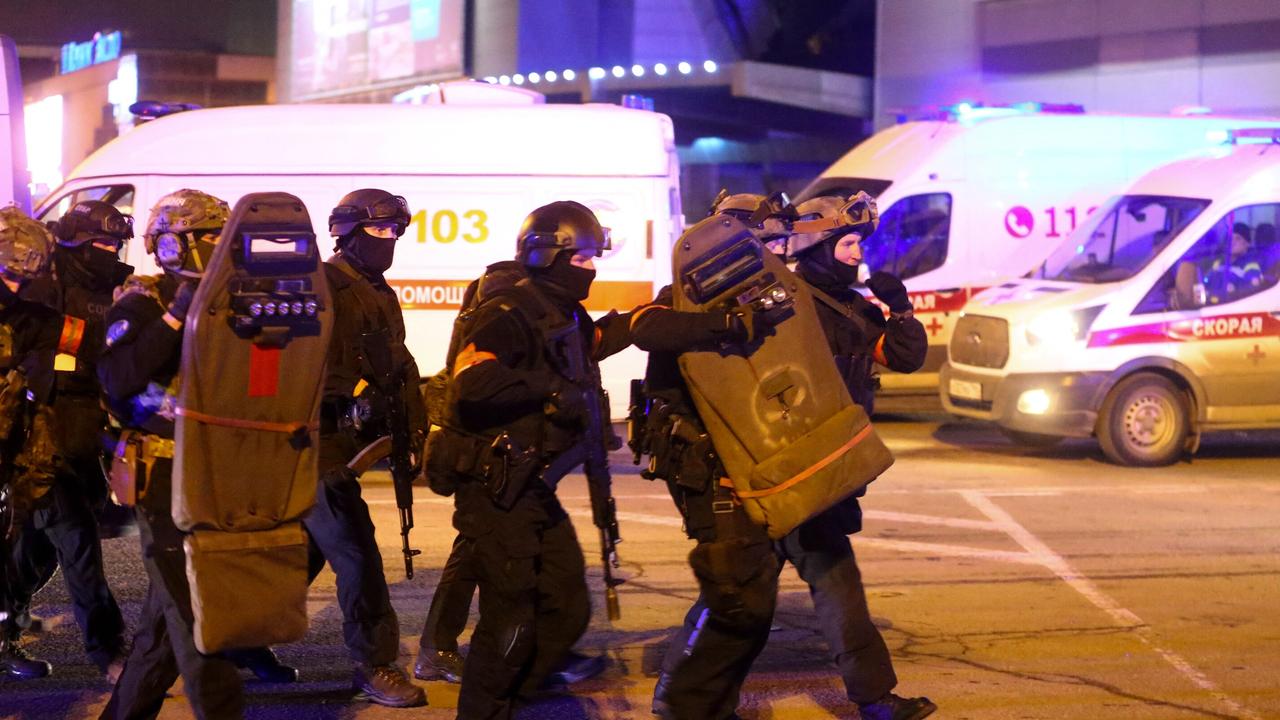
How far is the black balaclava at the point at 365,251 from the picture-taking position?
6.14 metres

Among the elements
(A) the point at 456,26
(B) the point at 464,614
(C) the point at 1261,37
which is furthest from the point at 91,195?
(A) the point at 456,26

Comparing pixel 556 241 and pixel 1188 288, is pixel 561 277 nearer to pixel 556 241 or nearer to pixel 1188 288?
pixel 556 241

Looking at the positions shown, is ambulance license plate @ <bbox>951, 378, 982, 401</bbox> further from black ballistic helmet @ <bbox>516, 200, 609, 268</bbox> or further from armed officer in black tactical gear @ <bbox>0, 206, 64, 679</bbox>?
armed officer in black tactical gear @ <bbox>0, 206, 64, 679</bbox>

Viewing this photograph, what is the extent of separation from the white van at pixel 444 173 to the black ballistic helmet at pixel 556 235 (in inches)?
230

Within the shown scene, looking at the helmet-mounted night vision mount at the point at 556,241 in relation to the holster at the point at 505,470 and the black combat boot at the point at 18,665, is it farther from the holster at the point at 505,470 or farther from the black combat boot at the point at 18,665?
the black combat boot at the point at 18,665

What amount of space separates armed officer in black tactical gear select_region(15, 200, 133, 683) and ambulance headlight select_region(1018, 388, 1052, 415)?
7.53 m

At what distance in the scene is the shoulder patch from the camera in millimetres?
4742

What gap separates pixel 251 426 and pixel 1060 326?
8.79 metres

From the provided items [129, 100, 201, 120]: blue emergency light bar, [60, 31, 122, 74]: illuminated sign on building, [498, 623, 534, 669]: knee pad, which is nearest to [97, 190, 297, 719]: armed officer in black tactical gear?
[498, 623, 534, 669]: knee pad

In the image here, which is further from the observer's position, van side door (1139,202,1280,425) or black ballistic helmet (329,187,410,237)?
van side door (1139,202,1280,425)

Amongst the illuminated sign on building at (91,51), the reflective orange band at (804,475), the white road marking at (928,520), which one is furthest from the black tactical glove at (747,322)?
the illuminated sign on building at (91,51)

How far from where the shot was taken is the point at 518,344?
16.3 feet

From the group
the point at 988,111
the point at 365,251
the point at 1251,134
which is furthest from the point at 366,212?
the point at 988,111

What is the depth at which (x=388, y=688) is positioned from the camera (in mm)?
5977
